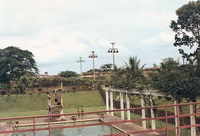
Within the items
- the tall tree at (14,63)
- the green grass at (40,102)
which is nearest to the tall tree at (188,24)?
the green grass at (40,102)

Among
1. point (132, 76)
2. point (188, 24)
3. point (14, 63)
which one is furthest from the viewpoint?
point (14, 63)

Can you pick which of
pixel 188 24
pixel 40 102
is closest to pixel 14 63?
pixel 40 102

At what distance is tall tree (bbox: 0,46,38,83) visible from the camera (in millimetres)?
43281

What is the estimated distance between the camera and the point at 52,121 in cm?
1783

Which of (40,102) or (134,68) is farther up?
(134,68)

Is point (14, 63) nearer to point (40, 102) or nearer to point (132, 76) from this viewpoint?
point (40, 102)

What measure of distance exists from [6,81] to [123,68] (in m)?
31.9

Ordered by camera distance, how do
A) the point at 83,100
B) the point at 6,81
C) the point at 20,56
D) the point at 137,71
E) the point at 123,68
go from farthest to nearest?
the point at 20,56 < the point at 6,81 < the point at 83,100 < the point at 123,68 < the point at 137,71

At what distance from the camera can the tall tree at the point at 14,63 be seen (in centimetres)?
4328

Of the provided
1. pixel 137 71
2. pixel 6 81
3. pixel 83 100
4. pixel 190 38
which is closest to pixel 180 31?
pixel 190 38

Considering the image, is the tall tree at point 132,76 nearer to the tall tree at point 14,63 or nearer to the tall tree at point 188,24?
the tall tree at point 188,24

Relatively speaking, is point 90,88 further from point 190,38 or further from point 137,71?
point 137,71

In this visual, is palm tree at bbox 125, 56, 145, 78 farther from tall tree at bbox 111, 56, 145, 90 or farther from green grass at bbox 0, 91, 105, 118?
green grass at bbox 0, 91, 105, 118

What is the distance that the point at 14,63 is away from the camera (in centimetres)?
4416
